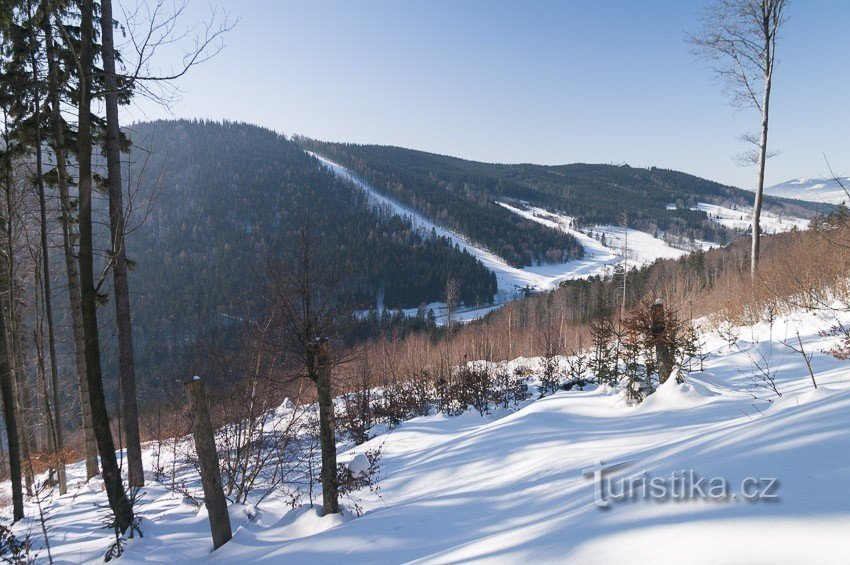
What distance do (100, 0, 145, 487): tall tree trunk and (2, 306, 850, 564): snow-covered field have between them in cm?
126

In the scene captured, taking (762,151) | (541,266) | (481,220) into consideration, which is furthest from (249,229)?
(762,151)

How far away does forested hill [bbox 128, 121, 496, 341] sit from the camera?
3452 inches

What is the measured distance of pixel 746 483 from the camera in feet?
6.37

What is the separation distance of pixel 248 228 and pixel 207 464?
12784cm

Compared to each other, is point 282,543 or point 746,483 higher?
point 746,483

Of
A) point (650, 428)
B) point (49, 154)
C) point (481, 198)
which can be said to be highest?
point (481, 198)

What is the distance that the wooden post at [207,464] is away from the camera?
436 cm

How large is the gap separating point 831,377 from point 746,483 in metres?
4.50

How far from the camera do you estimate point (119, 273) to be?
6.72 meters

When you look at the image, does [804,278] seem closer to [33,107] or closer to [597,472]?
[597,472]

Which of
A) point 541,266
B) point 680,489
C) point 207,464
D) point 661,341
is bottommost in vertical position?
point 541,266

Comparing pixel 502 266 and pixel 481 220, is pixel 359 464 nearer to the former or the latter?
pixel 502 266

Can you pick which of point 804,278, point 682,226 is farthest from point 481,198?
point 804,278

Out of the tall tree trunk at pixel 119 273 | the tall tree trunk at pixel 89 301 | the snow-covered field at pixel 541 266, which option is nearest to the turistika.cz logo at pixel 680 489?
the tall tree trunk at pixel 89 301
